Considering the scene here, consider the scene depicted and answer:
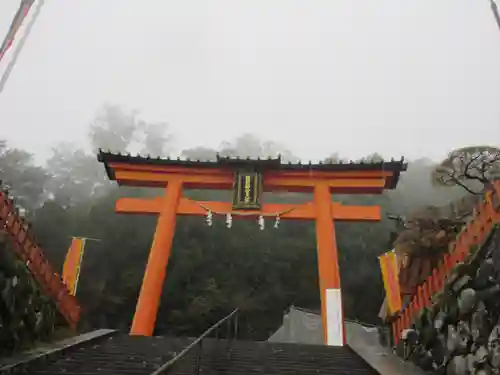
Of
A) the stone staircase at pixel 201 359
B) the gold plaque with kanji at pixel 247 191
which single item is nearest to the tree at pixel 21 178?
the gold plaque with kanji at pixel 247 191

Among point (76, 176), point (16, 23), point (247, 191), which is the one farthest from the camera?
point (76, 176)

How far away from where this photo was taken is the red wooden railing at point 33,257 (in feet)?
17.2

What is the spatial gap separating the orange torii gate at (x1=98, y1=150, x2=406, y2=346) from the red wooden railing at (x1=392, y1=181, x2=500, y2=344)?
5.24 metres

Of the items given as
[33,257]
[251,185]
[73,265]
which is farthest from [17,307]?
[73,265]

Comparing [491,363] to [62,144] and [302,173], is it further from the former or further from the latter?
[62,144]

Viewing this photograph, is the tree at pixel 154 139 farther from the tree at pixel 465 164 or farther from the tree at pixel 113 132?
the tree at pixel 465 164

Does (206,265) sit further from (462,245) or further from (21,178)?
(462,245)

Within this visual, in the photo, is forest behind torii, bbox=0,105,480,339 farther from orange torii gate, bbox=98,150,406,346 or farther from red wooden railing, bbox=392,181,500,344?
red wooden railing, bbox=392,181,500,344

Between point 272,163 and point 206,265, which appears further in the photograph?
point 206,265

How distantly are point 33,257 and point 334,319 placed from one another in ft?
20.6

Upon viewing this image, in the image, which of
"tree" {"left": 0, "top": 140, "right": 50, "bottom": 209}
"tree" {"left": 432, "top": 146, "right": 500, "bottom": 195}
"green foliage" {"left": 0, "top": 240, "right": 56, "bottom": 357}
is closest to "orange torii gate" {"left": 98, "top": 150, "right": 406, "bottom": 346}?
"tree" {"left": 432, "top": 146, "right": 500, "bottom": 195}

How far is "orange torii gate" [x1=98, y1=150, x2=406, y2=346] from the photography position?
1151cm

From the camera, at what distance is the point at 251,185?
11.7m

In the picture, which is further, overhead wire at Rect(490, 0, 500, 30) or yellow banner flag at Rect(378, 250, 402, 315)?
yellow banner flag at Rect(378, 250, 402, 315)
